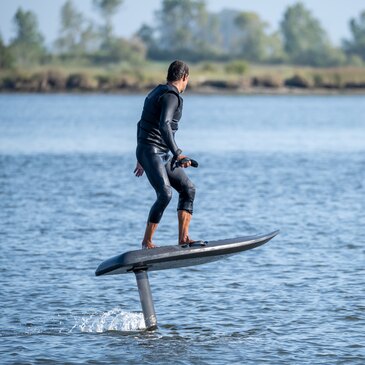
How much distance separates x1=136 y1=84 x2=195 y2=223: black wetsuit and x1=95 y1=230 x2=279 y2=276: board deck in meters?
0.62

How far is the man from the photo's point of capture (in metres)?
14.1

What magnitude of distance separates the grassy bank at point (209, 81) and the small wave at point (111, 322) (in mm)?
133973

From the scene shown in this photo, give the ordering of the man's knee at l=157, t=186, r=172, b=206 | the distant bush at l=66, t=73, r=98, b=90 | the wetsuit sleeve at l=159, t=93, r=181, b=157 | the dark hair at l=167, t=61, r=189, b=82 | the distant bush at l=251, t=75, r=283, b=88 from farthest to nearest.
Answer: the distant bush at l=66, t=73, r=98, b=90 < the distant bush at l=251, t=75, r=283, b=88 < the man's knee at l=157, t=186, r=172, b=206 < the dark hair at l=167, t=61, r=189, b=82 < the wetsuit sleeve at l=159, t=93, r=181, b=157

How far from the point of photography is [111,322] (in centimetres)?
1594

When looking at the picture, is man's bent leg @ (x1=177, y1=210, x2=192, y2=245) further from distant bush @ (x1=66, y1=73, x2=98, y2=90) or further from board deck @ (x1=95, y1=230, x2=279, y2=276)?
distant bush @ (x1=66, y1=73, x2=98, y2=90)

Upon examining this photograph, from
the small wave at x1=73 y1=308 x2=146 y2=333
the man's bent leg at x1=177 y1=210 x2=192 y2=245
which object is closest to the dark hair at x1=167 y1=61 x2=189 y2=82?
the man's bent leg at x1=177 y1=210 x2=192 y2=245

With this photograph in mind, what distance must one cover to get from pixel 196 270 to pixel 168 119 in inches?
245

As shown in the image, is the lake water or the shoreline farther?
the shoreline

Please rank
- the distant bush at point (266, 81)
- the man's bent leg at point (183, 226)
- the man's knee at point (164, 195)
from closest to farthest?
the man's knee at point (164, 195), the man's bent leg at point (183, 226), the distant bush at point (266, 81)

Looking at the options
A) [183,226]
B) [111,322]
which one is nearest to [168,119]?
[183,226]

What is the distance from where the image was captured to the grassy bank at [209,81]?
15062 cm

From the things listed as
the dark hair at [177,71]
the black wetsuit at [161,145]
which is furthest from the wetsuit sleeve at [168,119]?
the dark hair at [177,71]

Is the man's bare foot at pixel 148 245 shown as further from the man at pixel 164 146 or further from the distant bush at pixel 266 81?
the distant bush at pixel 266 81

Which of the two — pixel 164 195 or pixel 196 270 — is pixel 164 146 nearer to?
pixel 164 195
